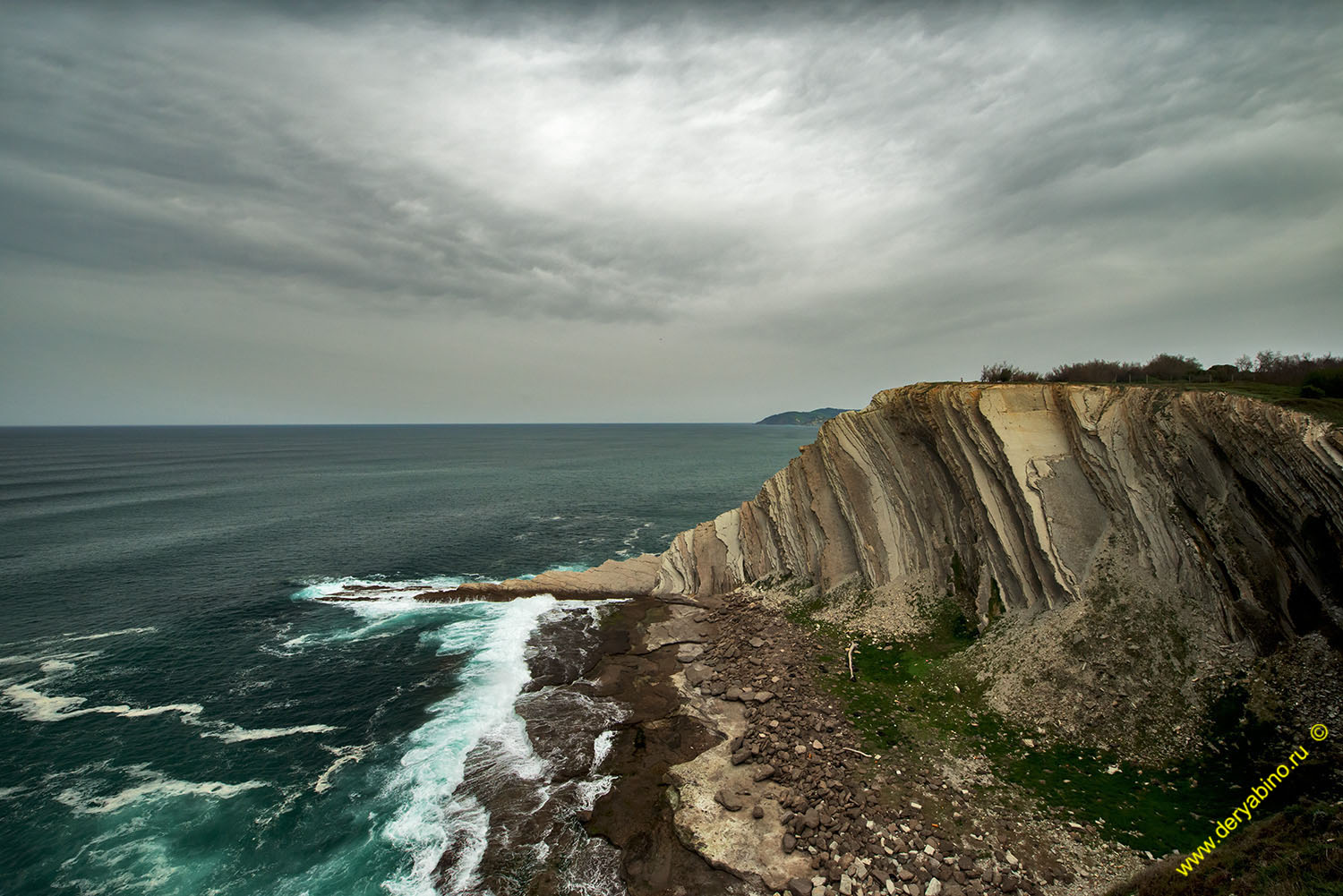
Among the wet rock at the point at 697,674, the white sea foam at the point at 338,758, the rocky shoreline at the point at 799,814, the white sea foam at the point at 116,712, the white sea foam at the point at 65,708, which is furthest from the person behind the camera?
the wet rock at the point at 697,674

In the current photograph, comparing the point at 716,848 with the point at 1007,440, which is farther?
the point at 1007,440

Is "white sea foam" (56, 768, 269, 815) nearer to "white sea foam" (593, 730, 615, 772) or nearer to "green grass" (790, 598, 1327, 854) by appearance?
"white sea foam" (593, 730, 615, 772)

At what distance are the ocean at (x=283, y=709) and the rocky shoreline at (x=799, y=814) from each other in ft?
7.36

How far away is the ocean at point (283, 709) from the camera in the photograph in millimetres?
19047

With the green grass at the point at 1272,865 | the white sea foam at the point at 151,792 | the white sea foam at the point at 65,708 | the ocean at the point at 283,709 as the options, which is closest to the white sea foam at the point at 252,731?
the ocean at the point at 283,709

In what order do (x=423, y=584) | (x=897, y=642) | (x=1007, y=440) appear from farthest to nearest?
1. (x=423, y=584)
2. (x=897, y=642)
3. (x=1007, y=440)

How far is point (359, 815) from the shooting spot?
20.9 meters

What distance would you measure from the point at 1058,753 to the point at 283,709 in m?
37.5

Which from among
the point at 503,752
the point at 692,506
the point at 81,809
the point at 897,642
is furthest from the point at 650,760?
the point at 692,506

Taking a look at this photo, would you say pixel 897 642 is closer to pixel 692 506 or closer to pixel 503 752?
pixel 503 752

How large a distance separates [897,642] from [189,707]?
131ft

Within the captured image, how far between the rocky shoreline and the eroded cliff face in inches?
434

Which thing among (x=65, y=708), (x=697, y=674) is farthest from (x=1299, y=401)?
(x=65, y=708)

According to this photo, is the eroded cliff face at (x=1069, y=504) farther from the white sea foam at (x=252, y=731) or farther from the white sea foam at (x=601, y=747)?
the white sea foam at (x=252, y=731)
